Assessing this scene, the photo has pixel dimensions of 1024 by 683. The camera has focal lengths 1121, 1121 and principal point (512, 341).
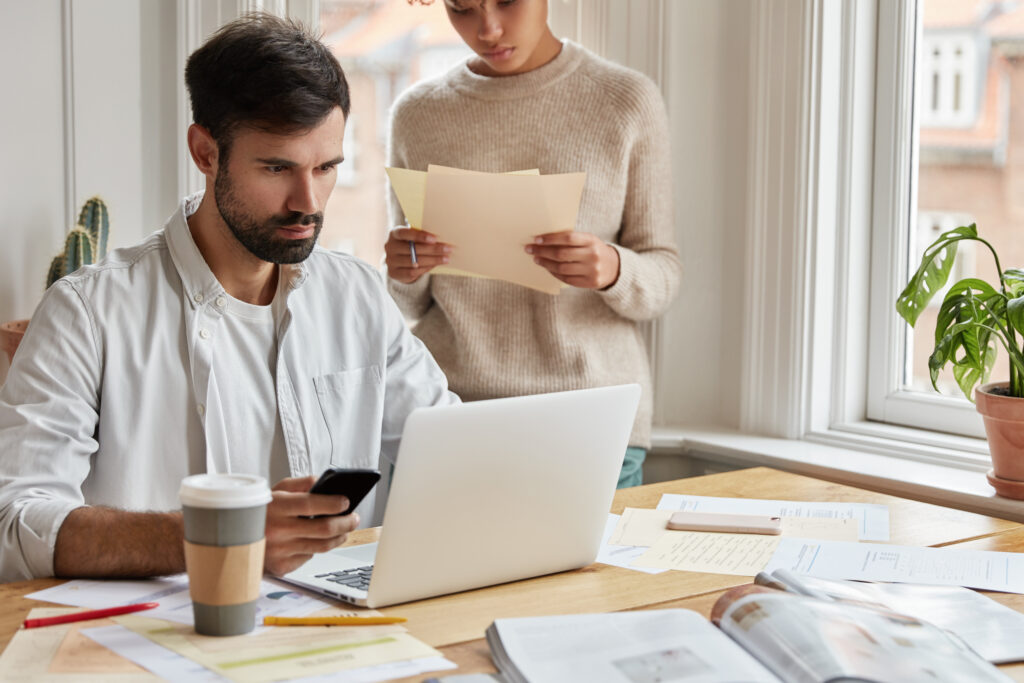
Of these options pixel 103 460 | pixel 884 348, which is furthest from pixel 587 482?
pixel 884 348

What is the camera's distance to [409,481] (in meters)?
1.17

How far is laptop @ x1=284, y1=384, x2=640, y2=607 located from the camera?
118 cm

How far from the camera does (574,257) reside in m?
2.01

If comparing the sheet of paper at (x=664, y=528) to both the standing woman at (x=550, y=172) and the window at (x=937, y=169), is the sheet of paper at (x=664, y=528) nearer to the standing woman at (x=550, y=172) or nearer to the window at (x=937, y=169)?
the standing woman at (x=550, y=172)

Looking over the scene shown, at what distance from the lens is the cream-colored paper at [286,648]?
39.8 inches

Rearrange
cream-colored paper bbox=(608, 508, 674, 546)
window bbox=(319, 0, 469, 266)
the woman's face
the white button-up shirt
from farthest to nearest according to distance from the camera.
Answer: window bbox=(319, 0, 469, 266), the woman's face, cream-colored paper bbox=(608, 508, 674, 546), the white button-up shirt

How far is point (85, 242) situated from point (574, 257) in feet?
3.19

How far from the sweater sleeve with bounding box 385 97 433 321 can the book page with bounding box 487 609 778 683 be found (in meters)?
1.27

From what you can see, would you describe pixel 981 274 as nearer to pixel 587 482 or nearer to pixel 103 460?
pixel 587 482

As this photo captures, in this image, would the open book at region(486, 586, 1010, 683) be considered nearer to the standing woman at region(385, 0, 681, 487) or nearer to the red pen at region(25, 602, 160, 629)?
the red pen at region(25, 602, 160, 629)

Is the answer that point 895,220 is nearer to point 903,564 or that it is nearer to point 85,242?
point 903,564

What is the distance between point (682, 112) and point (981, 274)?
0.74 metres

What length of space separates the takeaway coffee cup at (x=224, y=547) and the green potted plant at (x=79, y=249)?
4.05ft

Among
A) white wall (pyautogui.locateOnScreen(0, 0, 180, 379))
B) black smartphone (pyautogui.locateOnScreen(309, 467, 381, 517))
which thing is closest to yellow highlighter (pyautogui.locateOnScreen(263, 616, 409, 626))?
black smartphone (pyautogui.locateOnScreen(309, 467, 381, 517))
